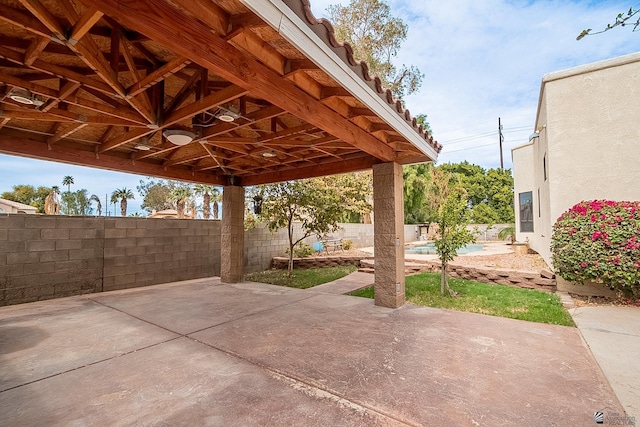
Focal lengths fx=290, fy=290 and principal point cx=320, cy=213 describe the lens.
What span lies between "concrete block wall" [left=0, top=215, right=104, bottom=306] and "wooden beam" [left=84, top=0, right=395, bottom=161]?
5.78 m

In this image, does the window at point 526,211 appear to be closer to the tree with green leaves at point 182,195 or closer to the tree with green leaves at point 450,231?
the tree with green leaves at point 450,231

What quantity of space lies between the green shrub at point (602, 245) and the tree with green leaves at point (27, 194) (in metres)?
35.4

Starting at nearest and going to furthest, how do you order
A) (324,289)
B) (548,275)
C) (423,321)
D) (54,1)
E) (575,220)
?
(54,1)
(423,321)
(575,220)
(548,275)
(324,289)

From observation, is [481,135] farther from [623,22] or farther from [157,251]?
[623,22]

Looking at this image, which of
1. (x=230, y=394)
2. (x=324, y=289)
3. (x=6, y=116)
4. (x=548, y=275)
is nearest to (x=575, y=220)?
(x=548, y=275)

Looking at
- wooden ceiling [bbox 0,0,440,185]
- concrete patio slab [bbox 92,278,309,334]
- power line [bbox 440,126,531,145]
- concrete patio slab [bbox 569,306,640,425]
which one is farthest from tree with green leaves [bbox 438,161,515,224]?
wooden ceiling [bbox 0,0,440,185]

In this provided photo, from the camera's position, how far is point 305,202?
25.1 feet

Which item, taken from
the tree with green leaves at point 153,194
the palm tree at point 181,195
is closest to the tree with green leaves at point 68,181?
the tree with green leaves at point 153,194

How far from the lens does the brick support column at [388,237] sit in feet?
16.1

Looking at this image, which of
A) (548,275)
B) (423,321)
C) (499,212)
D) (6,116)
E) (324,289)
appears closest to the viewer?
(6,116)

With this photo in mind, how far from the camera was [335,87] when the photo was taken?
2.98 metres

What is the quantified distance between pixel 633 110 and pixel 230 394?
8.10 m

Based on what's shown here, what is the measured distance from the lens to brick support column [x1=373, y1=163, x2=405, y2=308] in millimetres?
4914

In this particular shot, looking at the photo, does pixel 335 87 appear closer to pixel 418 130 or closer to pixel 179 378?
pixel 418 130
